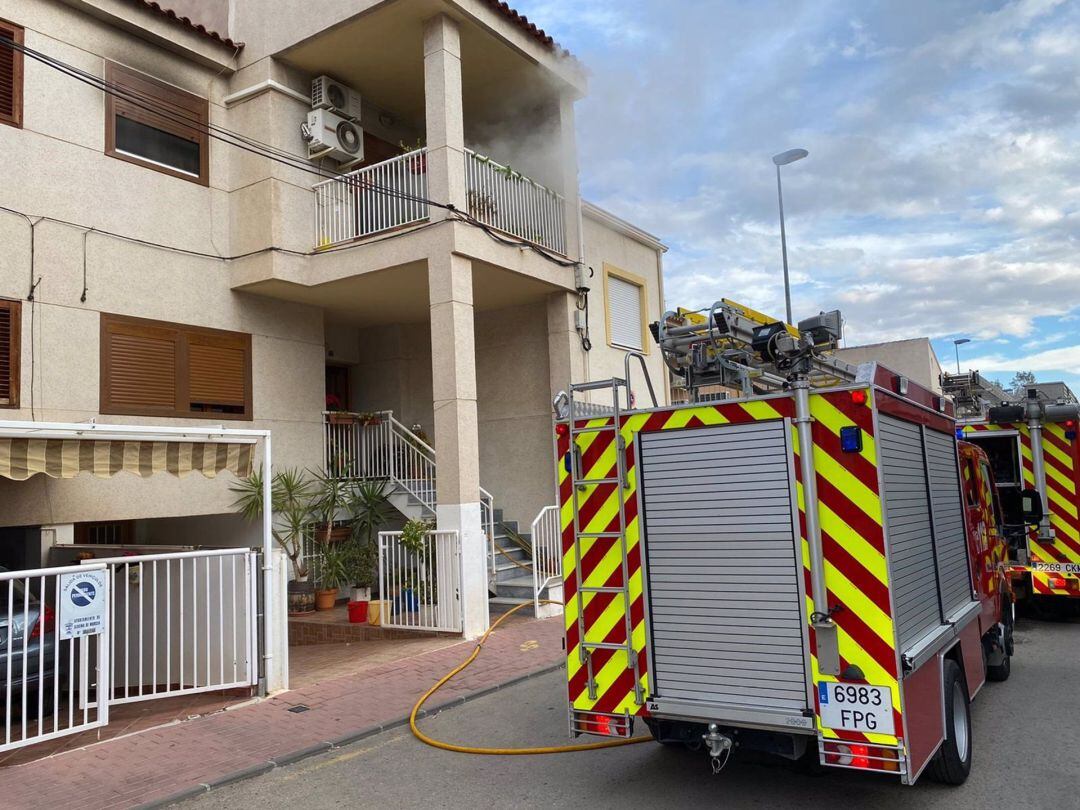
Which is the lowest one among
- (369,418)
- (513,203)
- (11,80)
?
(369,418)

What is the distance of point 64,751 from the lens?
601 cm

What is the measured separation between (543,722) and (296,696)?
2488 millimetres

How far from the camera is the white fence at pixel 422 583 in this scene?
988 centimetres

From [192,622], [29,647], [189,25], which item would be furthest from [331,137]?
[29,647]

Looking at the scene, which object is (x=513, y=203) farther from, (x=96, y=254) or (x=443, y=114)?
(x=96, y=254)

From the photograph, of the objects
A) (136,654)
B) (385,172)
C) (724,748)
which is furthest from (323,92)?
(724,748)

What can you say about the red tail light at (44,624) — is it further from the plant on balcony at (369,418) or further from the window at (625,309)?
the window at (625,309)

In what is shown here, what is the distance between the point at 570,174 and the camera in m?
13.4

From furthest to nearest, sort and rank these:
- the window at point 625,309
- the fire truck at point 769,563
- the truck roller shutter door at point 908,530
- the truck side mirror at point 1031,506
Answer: the window at point 625,309 → the truck side mirror at point 1031,506 → the truck roller shutter door at point 908,530 → the fire truck at point 769,563

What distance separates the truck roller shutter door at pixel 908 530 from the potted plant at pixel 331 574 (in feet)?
27.1

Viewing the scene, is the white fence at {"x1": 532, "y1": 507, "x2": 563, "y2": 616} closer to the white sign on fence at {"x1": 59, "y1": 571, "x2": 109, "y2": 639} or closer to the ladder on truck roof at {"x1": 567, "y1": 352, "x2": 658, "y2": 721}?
the white sign on fence at {"x1": 59, "y1": 571, "x2": 109, "y2": 639}

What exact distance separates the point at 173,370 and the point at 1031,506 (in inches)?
406

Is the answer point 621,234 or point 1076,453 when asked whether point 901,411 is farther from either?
point 621,234

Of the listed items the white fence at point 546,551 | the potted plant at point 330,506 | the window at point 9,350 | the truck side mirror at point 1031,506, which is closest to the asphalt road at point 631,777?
the truck side mirror at point 1031,506
